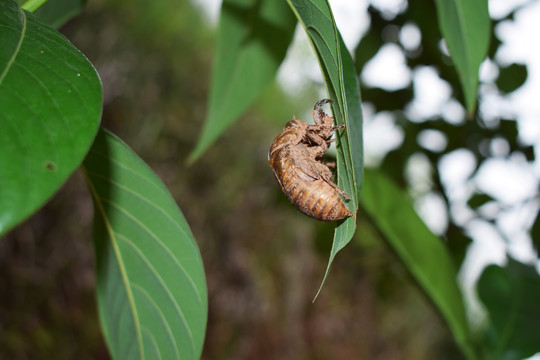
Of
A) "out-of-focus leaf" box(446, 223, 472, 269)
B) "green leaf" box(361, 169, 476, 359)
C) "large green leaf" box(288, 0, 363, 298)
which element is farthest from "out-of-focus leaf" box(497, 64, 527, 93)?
"large green leaf" box(288, 0, 363, 298)

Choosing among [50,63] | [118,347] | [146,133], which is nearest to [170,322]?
[118,347]

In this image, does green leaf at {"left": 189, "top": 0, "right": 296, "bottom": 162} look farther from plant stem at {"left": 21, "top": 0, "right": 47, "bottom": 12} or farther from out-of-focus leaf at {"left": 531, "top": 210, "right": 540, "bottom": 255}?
out-of-focus leaf at {"left": 531, "top": 210, "right": 540, "bottom": 255}

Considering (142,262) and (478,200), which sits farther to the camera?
(478,200)

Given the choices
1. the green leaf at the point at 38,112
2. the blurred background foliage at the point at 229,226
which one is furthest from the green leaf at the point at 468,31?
the blurred background foliage at the point at 229,226

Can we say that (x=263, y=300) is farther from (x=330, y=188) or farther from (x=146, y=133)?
(x=330, y=188)

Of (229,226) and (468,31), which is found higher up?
(468,31)

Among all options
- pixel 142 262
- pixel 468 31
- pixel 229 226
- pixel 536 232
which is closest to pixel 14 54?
pixel 142 262

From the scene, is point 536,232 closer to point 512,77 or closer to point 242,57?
point 512,77

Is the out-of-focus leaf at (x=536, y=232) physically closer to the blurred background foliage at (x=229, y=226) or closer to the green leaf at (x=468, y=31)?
the blurred background foliage at (x=229, y=226)
